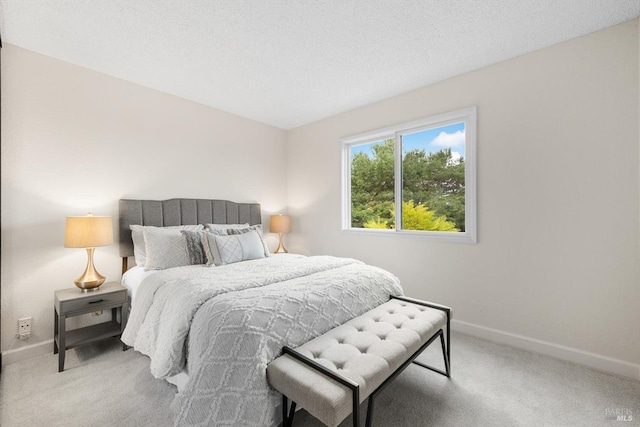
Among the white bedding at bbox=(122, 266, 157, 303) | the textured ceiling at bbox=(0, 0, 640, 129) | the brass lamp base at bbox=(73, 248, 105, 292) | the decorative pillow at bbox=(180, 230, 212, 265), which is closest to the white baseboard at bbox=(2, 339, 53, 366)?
the brass lamp base at bbox=(73, 248, 105, 292)

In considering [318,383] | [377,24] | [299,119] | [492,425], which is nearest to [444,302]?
[492,425]

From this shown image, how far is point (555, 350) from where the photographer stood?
2305 mm

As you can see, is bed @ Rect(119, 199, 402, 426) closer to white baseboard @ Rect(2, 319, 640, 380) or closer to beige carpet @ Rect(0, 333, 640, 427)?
beige carpet @ Rect(0, 333, 640, 427)

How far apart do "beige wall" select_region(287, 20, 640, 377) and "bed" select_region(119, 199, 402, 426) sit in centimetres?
96

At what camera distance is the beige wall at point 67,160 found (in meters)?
2.27

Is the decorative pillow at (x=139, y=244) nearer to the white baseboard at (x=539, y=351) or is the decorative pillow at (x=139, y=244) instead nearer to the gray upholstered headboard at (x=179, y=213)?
the gray upholstered headboard at (x=179, y=213)

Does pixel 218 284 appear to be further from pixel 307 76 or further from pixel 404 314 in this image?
pixel 307 76

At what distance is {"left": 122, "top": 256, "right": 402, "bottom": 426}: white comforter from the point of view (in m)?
Answer: 1.31

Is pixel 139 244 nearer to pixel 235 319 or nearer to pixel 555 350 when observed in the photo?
pixel 235 319

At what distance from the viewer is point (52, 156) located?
2.44m

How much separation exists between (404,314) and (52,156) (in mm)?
3130

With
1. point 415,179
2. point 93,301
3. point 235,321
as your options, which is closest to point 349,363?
point 235,321

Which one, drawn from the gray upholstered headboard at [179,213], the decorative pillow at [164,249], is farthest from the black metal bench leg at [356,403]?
the gray upholstered headboard at [179,213]

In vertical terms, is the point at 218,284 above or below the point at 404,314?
above
